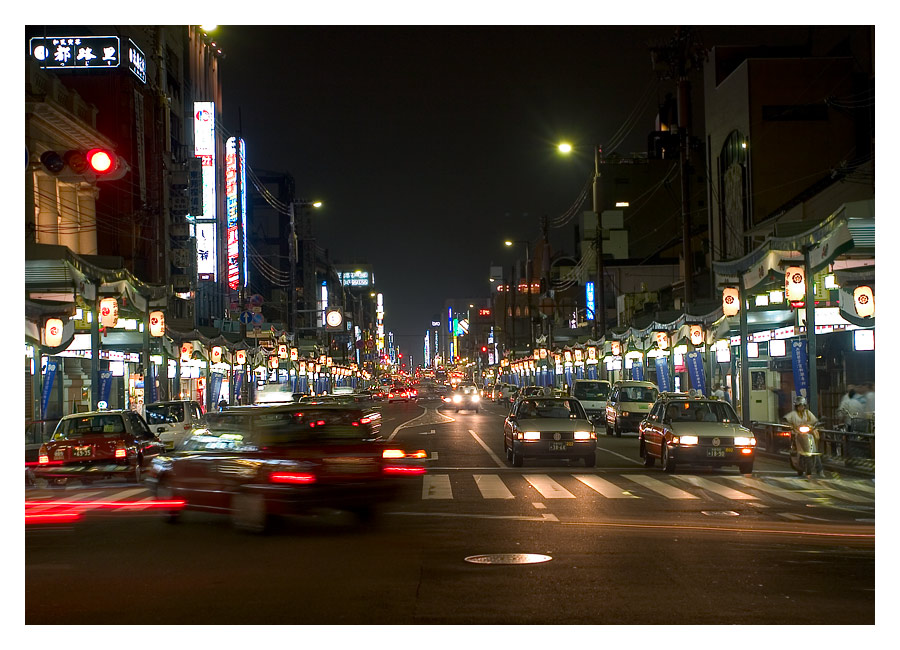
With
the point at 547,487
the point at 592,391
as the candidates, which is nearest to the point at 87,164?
the point at 547,487

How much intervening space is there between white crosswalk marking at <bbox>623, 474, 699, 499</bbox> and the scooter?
342cm

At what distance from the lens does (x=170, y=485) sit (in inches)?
576

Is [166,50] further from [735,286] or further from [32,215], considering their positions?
[735,286]

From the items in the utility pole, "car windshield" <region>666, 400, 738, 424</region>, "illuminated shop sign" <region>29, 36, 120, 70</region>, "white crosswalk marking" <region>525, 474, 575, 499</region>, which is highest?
"illuminated shop sign" <region>29, 36, 120, 70</region>

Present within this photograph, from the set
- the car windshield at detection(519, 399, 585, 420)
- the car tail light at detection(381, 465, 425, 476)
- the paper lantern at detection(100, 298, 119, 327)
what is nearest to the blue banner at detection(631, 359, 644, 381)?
the car windshield at detection(519, 399, 585, 420)

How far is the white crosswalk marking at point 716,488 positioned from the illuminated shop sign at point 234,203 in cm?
6614

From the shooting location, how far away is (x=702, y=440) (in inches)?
902

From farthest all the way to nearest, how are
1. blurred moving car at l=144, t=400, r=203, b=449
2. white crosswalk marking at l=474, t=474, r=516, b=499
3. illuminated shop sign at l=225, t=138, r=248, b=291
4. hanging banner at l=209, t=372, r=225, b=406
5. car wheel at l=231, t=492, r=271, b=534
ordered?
illuminated shop sign at l=225, t=138, r=248, b=291 → hanging banner at l=209, t=372, r=225, b=406 → blurred moving car at l=144, t=400, r=203, b=449 → white crosswalk marking at l=474, t=474, r=516, b=499 → car wheel at l=231, t=492, r=271, b=534

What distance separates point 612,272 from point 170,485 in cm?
9312

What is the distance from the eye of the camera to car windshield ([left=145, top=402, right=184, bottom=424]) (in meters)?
30.3

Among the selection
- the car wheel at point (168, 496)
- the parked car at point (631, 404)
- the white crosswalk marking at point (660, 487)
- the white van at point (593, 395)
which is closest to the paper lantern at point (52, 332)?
the car wheel at point (168, 496)

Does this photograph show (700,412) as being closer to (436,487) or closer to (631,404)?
(436,487)

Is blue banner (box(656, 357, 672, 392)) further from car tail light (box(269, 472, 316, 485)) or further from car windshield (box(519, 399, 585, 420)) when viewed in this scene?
car tail light (box(269, 472, 316, 485))

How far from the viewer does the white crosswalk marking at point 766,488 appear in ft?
60.7
